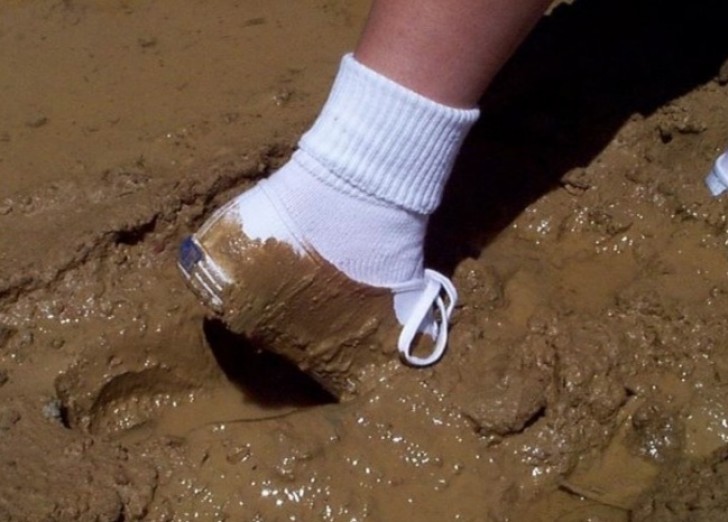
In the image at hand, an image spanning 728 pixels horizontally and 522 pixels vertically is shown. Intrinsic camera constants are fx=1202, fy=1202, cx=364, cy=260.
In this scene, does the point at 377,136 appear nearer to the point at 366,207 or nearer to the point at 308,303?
the point at 366,207

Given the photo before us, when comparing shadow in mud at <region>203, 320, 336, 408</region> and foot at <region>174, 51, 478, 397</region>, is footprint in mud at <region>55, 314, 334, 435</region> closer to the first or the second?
shadow in mud at <region>203, 320, 336, 408</region>

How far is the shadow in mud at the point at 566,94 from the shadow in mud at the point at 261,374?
29 centimetres

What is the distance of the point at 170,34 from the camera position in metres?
2.39

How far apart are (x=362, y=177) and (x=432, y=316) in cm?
29

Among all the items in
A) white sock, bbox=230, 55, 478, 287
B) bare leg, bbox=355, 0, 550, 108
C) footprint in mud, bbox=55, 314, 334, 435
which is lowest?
footprint in mud, bbox=55, 314, 334, 435

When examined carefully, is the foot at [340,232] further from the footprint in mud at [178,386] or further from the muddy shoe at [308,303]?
the footprint in mud at [178,386]

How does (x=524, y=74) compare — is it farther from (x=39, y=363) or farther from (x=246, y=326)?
(x=39, y=363)

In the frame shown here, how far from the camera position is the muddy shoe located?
162 cm

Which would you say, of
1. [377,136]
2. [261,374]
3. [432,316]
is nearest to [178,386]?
[261,374]

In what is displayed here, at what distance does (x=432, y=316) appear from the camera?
5.81 ft

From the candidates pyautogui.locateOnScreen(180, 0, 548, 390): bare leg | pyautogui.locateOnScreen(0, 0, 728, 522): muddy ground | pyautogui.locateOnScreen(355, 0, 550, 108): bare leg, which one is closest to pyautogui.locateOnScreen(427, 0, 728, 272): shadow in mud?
pyautogui.locateOnScreen(0, 0, 728, 522): muddy ground

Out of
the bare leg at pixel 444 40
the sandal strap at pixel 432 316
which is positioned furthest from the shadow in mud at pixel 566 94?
the bare leg at pixel 444 40

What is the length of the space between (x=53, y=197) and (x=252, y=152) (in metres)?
0.34

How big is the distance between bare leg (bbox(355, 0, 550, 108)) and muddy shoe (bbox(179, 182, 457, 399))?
250 millimetres
